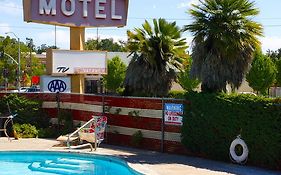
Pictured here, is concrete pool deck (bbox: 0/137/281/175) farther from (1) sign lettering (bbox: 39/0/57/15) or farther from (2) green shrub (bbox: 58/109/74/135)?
(1) sign lettering (bbox: 39/0/57/15)

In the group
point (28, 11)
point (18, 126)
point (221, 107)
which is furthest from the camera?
point (28, 11)

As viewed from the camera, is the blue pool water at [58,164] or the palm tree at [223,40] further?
the palm tree at [223,40]

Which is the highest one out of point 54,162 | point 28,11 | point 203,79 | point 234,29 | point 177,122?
point 28,11

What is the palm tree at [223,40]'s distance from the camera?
13766mm

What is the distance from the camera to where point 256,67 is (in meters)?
50.6

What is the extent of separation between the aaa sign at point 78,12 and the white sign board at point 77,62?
4.62 ft

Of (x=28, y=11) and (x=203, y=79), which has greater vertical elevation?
(x=28, y=11)

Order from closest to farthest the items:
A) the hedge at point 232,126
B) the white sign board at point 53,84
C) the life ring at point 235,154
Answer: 1. the hedge at point 232,126
2. the life ring at point 235,154
3. the white sign board at point 53,84

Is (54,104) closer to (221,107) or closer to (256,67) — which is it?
(221,107)

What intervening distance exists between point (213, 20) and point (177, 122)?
10.8ft

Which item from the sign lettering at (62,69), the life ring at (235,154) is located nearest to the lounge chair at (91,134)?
the life ring at (235,154)

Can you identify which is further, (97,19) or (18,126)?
(97,19)

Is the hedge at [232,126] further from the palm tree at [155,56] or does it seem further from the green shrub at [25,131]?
the green shrub at [25,131]

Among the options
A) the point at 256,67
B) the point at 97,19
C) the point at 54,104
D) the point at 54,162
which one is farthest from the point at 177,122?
the point at 256,67
